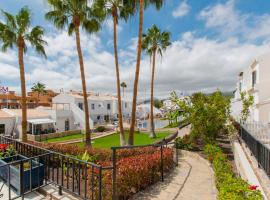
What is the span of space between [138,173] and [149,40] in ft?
73.0

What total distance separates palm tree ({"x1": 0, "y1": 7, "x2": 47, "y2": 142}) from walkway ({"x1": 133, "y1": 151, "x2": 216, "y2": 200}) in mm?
11995

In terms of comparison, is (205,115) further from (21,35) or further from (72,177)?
(21,35)

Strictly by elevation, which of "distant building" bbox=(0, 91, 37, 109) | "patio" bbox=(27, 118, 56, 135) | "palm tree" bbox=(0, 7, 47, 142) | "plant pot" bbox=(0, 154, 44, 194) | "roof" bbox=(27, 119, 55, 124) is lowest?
"patio" bbox=(27, 118, 56, 135)

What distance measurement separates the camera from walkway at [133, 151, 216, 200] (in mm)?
6430

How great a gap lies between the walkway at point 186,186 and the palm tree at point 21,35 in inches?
472

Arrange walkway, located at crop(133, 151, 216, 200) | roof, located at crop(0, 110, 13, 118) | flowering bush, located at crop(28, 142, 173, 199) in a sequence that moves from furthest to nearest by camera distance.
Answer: roof, located at crop(0, 110, 13, 118) → walkway, located at crop(133, 151, 216, 200) → flowering bush, located at crop(28, 142, 173, 199)

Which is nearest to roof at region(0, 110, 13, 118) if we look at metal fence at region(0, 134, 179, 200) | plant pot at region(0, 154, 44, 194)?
metal fence at region(0, 134, 179, 200)

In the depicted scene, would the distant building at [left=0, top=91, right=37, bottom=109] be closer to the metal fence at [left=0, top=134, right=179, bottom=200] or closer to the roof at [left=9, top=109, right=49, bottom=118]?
the roof at [left=9, top=109, right=49, bottom=118]

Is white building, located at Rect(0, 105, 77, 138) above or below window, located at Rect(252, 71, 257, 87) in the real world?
below

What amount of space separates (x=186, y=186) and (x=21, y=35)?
53.4 feet

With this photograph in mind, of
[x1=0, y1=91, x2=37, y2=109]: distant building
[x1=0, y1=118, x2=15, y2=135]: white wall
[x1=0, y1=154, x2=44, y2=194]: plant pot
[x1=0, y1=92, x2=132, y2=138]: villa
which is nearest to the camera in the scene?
[x1=0, y1=154, x2=44, y2=194]: plant pot

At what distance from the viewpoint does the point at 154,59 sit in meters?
26.6

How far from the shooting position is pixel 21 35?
53.4ft

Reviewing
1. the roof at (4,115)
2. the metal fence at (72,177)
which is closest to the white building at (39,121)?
the roof at (4,115)
